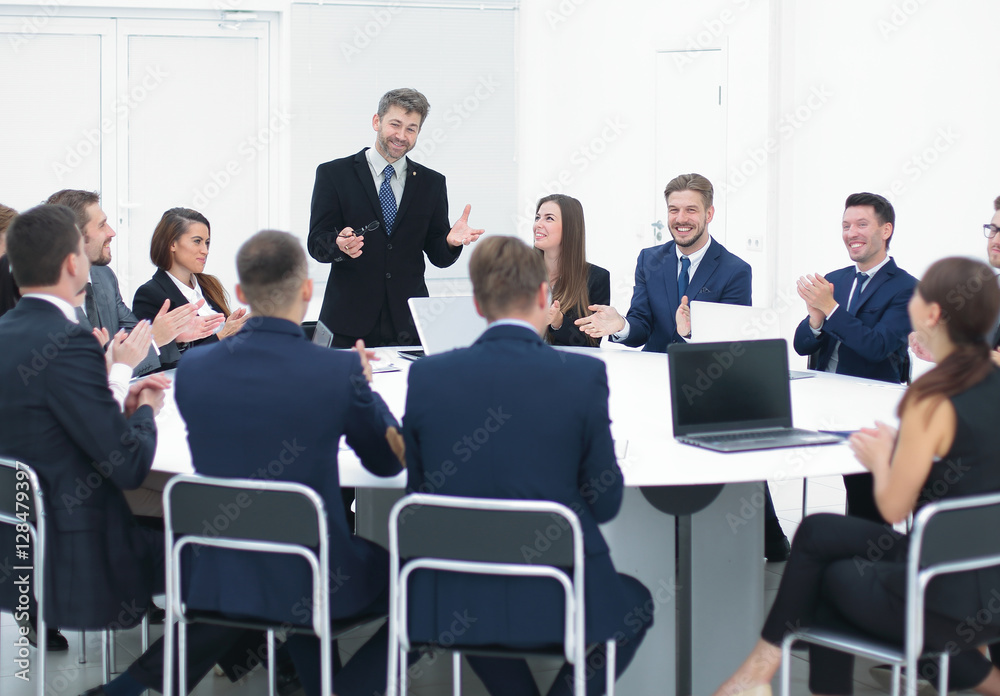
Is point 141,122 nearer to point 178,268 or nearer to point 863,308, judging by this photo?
point 178,268

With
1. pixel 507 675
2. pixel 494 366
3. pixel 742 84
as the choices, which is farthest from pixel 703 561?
pixel 742 84

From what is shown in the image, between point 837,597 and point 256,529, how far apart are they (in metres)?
1.25

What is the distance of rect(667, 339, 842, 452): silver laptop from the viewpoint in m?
2.62

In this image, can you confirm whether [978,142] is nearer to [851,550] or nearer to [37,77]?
[851,550]

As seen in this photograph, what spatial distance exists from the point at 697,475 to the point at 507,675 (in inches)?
24.5

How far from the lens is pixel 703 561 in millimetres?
2684

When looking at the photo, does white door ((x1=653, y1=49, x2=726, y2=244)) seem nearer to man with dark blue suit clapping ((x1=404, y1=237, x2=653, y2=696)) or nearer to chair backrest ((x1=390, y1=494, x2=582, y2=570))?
man with dark blue suit clapping ((x1=404, y1=237, x2=653, y2=696))

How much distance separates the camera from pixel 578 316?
14.0 feet

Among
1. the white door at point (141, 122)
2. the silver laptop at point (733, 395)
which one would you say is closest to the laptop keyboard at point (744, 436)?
the silver laptop at point (733, 395)

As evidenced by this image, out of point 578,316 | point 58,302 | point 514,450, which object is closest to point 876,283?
point 578,316

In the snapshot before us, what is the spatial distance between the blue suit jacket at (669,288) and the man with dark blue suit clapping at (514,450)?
2.19 metres

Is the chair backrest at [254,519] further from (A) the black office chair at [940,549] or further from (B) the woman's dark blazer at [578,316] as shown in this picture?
(B) the woman's dark blazer at [578,316]

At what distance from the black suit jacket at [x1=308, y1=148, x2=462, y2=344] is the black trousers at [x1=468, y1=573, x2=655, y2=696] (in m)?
2.34

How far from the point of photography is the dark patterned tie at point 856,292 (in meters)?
3.86
